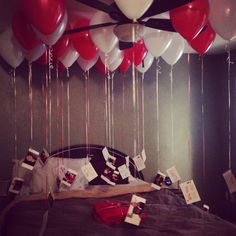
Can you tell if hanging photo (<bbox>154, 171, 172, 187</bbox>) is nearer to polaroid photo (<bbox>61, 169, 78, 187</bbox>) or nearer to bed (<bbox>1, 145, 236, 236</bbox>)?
bed (<bbox>1, 145, 236, 236</bbox>)

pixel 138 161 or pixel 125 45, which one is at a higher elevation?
pixel 125 45

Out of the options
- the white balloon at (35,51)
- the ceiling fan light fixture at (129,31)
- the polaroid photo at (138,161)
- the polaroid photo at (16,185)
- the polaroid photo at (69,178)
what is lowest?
the polaroid photo at (16,185)

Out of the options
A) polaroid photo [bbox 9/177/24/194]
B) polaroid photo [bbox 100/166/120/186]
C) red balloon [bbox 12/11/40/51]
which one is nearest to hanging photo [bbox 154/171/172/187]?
polaroid photo [bbox 100/166/120/186]

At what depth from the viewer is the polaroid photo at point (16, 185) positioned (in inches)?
113

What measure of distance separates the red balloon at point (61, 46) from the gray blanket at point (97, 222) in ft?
4.18

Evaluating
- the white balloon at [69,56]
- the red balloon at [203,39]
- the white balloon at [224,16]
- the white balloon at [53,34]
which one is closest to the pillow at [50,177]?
the white balloon at [69,56]

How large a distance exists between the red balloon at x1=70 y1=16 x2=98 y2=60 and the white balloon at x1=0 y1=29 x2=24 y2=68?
0.52m

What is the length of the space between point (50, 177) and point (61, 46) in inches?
47.8

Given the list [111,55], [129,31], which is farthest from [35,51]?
[129,31]

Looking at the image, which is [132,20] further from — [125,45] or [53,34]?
[125,45]

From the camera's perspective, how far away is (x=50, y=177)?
2.96m

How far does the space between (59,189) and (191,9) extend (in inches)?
75.3

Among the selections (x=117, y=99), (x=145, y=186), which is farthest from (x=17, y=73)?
(x=145, y=186)

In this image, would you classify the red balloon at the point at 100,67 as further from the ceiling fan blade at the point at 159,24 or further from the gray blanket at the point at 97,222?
the gray blanket at the point at 97,222
